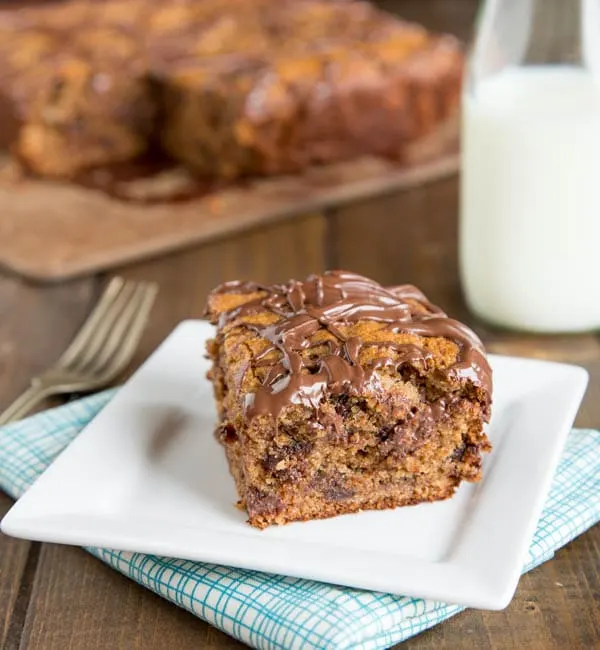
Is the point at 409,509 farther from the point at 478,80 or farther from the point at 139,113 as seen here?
the point at 139,113

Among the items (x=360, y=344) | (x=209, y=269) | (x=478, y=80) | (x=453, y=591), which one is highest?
(x=478, y=80)

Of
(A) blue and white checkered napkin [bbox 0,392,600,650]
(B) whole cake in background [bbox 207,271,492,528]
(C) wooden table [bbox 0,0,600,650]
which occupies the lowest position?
(C) wooden table [bbox 0,0,600,650]

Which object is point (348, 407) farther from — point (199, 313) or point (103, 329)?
point (199, 313)

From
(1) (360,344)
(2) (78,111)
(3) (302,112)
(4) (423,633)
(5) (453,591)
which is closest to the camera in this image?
(5) (453,591)

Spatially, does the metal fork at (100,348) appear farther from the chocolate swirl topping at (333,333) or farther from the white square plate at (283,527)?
the chocolate swirl topping at (333,333)

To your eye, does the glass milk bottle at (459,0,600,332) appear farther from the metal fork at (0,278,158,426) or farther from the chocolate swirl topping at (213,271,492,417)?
the metal fork at (0,278,158,426)

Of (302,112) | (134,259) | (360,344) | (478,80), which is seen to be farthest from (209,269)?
(360,344)

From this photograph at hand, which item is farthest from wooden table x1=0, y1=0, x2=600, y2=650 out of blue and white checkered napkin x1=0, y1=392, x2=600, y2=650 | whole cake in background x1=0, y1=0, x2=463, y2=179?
whole cake in background x1=0, y1=0, x2=463, y2=179
